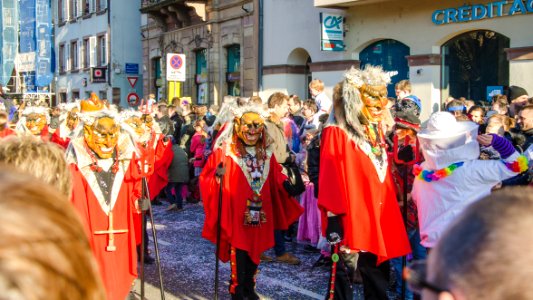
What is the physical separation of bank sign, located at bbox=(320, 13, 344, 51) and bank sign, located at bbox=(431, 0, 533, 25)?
284 cm

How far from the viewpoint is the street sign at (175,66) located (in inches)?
688

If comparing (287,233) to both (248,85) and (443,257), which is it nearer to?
(443,257)

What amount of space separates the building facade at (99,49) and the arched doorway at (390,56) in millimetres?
15172

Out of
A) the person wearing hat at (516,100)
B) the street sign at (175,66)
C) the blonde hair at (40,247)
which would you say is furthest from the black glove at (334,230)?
the street sign at (175,66)

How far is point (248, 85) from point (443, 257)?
20213 millimetres

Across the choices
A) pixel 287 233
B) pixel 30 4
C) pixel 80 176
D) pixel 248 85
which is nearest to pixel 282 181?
pixel 80 176

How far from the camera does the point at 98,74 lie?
32656 mm

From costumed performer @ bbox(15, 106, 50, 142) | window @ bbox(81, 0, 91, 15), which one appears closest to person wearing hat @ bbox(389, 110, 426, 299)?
costumed performer @ bbox(15, 106, 50, 142)

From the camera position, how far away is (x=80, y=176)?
566 cm

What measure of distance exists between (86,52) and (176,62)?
20.4m

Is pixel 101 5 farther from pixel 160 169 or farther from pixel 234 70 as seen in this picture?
pixel 160 169

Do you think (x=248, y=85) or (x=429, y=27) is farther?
(x=248, y=85)

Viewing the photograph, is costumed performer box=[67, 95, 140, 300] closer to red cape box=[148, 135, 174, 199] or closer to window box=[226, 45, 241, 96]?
red cape box=[148, 135, 174, 199]

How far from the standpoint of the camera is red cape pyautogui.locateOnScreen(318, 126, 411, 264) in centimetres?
520
